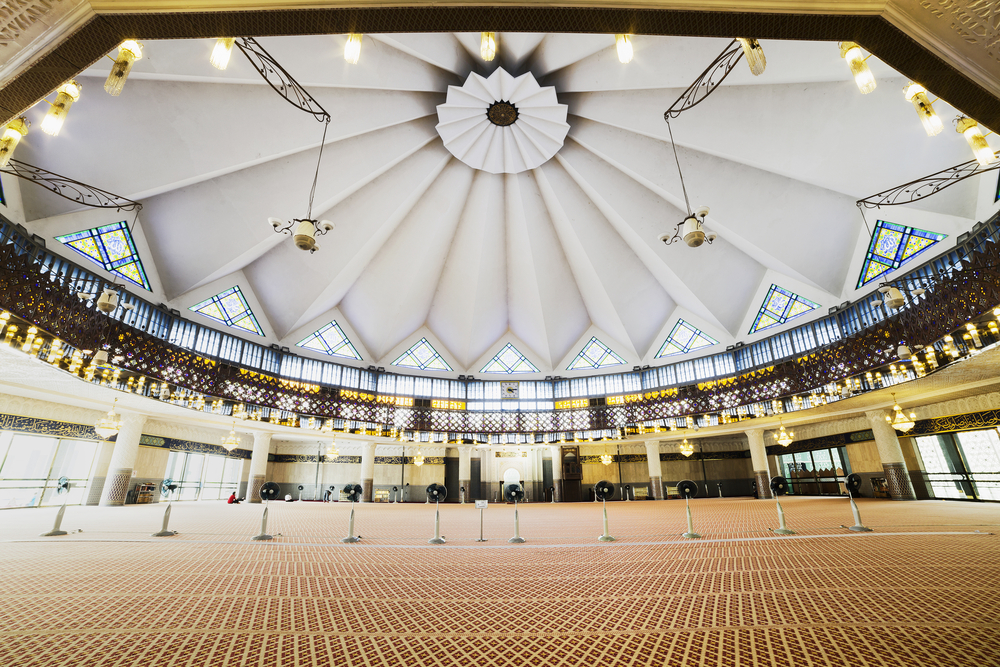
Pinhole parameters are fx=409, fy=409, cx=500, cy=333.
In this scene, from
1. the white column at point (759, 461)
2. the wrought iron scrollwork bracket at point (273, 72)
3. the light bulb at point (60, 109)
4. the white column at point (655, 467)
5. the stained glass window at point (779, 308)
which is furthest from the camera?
the white column at point (655, 467)

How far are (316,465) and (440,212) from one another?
20.0 m

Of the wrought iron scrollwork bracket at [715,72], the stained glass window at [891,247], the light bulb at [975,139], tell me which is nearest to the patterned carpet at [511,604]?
the light bulb at [975,139]

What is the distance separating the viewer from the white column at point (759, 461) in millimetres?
22984

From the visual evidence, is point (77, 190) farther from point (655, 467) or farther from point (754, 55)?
point (655, 467)

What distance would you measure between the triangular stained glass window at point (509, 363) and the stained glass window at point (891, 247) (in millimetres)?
18407

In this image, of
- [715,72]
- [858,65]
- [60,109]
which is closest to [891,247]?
[715,72]

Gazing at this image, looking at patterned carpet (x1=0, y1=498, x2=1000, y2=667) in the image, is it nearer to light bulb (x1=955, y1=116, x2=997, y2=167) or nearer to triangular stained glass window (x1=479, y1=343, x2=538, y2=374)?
light bulb (x1=955, y1=116, x2=997, y2=167)

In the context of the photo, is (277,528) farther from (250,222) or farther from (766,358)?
(766,358)

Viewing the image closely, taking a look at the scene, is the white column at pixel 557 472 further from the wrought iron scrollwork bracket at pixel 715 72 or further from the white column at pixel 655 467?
the wrought iron scrollwork bracket at pixel 715 72

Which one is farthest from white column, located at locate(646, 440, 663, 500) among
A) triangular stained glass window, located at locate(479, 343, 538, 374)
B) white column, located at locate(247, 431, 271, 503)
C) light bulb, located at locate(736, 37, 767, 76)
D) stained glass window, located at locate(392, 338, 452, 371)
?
light bulb, located at locate(736, 37, 767, 76)

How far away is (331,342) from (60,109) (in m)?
21.4

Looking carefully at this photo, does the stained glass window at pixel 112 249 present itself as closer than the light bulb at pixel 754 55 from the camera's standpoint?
No

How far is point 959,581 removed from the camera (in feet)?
13.2

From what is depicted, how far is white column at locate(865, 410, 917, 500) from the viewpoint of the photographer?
17.2 meters
